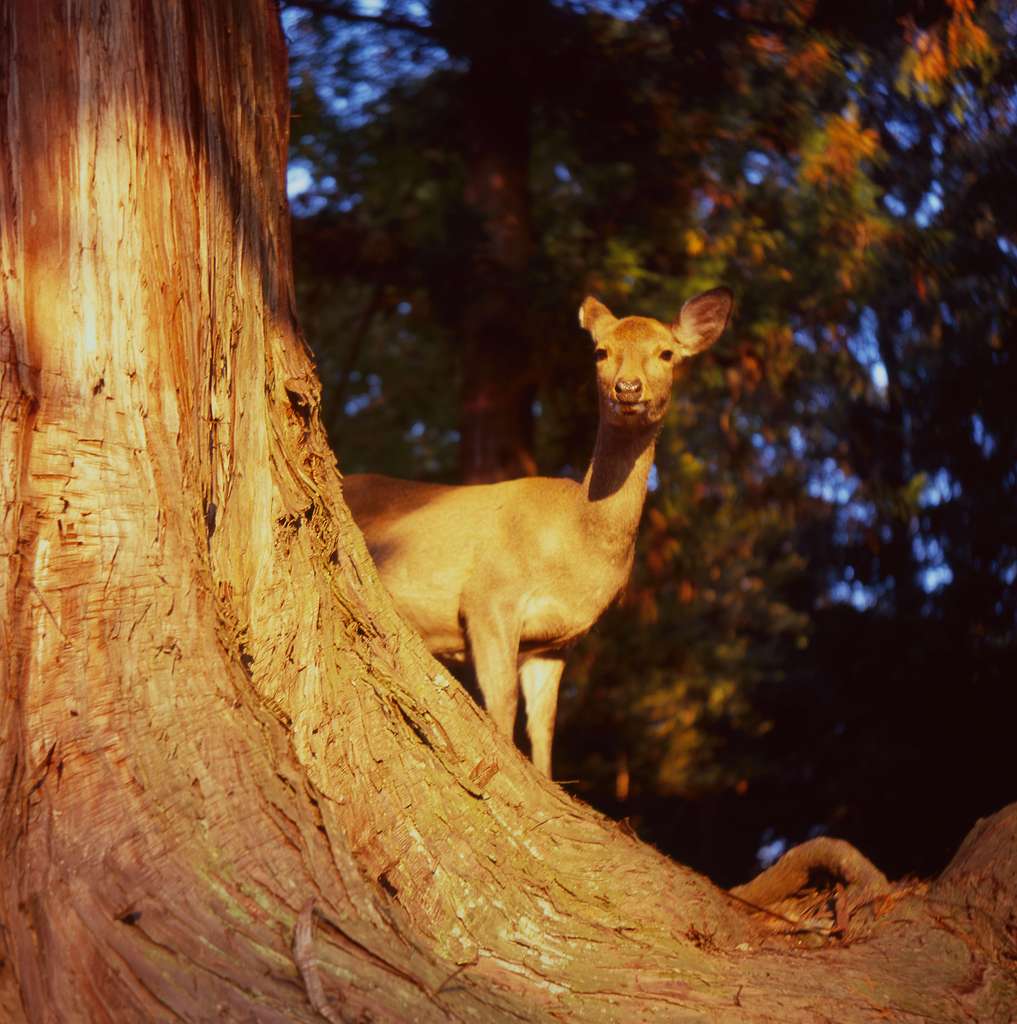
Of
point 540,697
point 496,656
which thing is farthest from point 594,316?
point 540,697

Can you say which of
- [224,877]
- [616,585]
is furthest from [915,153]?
[224,877]

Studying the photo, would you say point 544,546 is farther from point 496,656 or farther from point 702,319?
point 702,319

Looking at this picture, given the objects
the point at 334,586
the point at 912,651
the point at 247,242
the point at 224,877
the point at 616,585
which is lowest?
the point at 912,651

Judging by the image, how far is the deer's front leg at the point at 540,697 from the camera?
821 cm

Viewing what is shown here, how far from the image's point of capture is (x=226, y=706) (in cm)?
395

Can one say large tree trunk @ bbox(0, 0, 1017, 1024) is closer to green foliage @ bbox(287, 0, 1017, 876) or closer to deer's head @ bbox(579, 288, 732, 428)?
deer's head @ bbox(579, 288, 732, 428)

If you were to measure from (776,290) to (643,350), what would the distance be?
16.7ft

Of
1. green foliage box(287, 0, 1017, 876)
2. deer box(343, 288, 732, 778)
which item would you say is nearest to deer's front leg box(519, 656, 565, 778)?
deer box(343, 288, 732, 778)

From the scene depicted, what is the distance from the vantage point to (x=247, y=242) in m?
4.82

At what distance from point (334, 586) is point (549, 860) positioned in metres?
1.20

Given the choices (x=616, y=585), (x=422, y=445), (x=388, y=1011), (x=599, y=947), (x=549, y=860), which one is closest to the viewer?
(x=388, y=1011)

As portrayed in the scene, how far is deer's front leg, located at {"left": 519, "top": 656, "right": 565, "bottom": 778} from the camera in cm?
821

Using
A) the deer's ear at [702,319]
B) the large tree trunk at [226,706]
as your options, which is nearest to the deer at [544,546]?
the deer's ear at [702,319]

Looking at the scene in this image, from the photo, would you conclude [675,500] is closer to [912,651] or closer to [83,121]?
[912,651]
